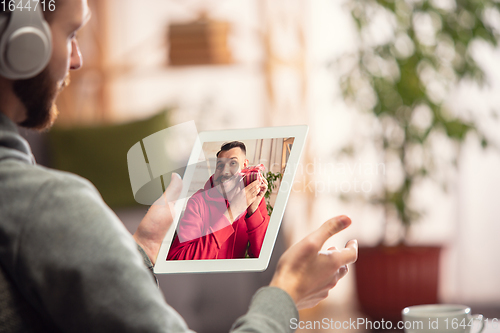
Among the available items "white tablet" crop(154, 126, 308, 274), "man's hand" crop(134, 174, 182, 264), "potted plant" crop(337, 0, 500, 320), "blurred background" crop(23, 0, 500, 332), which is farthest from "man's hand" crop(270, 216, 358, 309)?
"potted plant" crop(337, 0, 500, 320)

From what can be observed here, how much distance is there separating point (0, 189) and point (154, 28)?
8.45 feet

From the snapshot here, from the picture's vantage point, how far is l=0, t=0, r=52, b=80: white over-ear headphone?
45 centimetres

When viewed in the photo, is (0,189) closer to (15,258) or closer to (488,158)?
(15,258)

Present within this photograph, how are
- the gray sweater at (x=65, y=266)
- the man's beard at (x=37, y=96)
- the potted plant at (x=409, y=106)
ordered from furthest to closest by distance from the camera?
the potted plant at (x=409, y=106), the man's beard at (x=37, y=96), the gray sweater at (x=65, y=266)

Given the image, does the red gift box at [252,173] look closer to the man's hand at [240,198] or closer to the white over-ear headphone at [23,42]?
the man's hand at [240,198]

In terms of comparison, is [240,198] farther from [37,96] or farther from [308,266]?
[37,96]

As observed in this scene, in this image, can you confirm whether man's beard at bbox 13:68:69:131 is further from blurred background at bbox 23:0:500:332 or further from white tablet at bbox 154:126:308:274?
blurred background at bbox 23:0:500:332

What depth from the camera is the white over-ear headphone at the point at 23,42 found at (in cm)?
45

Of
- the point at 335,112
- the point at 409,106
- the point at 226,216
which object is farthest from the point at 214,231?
the point at 335,112

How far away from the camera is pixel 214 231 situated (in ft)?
2.38

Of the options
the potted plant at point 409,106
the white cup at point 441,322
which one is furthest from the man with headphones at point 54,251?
the potted plant at point 409,106

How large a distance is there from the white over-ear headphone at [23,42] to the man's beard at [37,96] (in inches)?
0.5

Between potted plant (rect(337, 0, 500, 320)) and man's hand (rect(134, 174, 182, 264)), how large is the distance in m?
1.34

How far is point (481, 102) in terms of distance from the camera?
2406mm
